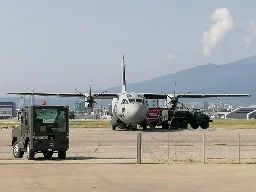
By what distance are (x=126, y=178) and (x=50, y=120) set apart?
8219 millimetres

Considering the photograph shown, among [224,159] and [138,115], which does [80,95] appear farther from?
[224,159]

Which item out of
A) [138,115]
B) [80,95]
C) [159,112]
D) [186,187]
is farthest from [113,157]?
[80,95]

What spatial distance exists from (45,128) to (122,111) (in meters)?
30.7

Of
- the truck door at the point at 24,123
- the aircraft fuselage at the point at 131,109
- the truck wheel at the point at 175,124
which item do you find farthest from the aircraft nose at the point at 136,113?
the truck door at the point at 24,123

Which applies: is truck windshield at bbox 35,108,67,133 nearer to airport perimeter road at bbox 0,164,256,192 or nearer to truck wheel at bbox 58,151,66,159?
truck wheel at bbox 58,151,66,159

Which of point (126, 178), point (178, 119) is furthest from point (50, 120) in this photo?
point (178, 119)

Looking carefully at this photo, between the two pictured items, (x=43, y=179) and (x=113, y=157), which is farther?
(x=113, y=157)

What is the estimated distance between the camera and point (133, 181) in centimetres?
1686

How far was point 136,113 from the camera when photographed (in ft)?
176

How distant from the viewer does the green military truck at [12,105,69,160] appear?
2448 cm

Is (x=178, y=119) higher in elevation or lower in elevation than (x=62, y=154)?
higher

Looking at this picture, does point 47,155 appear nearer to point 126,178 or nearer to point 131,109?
point 126,178

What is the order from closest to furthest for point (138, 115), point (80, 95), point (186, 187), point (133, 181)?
point (186, 187) → point (133, 181) → point (138, 115) → point (80, 95)

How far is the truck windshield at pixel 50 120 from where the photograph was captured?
2475 centimetres
